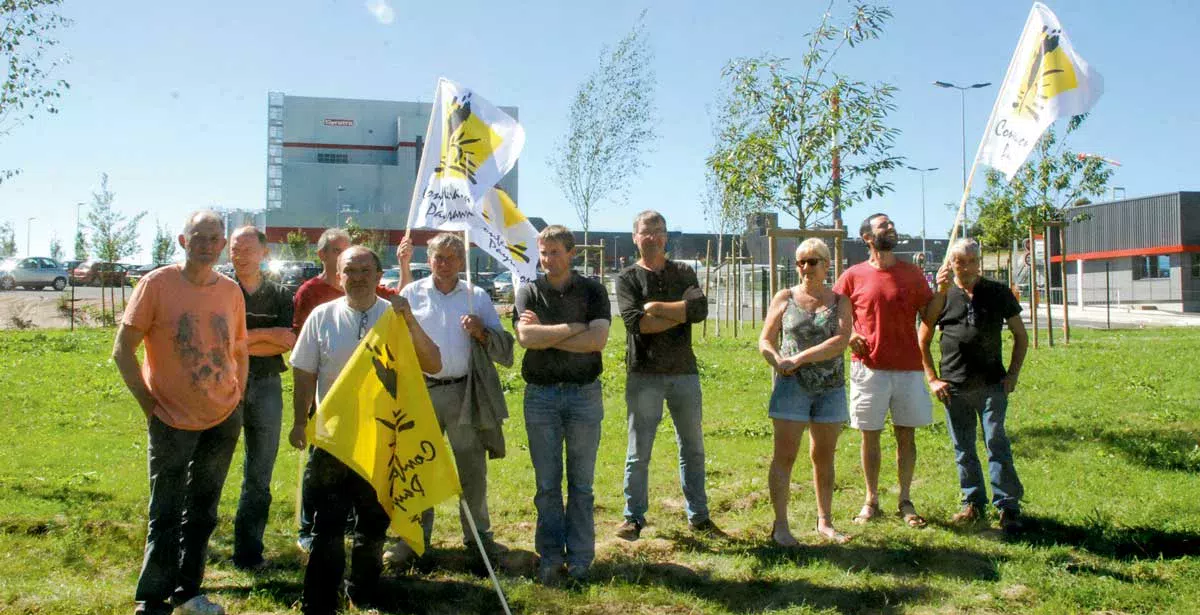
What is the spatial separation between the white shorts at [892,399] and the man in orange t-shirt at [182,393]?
405cm

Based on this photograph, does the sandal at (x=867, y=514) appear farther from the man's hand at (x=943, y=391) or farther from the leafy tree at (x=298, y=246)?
the leafy tree at (x=298, y=246)

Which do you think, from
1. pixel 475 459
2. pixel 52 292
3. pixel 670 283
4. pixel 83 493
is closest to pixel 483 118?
pixel 670 283

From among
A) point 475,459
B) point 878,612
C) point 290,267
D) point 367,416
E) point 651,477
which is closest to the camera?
point 367,416

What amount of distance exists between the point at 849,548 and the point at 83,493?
5.77 meters

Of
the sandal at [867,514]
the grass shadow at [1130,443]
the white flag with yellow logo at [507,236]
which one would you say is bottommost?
the sandal at [867,514]

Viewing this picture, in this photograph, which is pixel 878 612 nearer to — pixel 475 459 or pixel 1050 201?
pixel 475 459

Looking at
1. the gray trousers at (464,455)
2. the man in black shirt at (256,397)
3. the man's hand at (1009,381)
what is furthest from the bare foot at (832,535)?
the man in black shirt at (256,397)

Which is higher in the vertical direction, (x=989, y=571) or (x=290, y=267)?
(x=290, y=267)

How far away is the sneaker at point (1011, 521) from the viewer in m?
6.00

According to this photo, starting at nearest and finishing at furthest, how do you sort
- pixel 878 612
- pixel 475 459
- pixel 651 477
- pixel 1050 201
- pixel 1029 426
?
pixel 878 612 → pixel 475 459 → pixel 651 477 → pixel 1029 426 → pixel 1050 201

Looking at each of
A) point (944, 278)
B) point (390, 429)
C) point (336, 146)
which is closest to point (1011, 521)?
point (944, 278)

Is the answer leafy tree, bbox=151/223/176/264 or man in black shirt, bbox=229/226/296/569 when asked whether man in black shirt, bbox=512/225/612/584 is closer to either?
man in black shirt, bbox=229/226/296/569

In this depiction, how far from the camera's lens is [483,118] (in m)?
6.47

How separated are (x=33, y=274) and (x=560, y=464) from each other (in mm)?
50819
